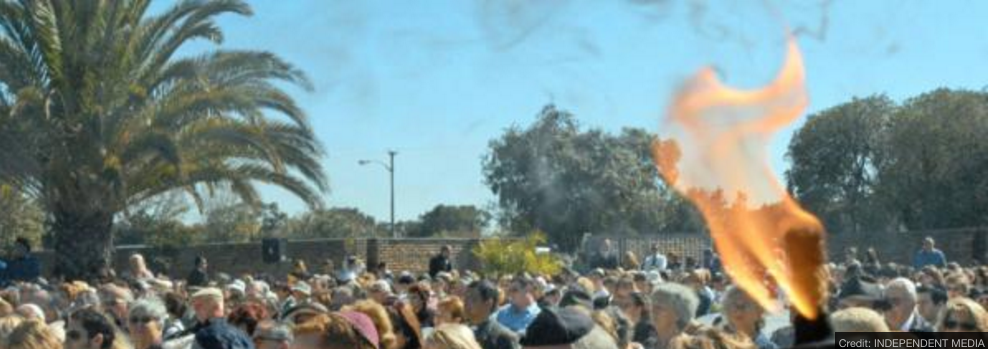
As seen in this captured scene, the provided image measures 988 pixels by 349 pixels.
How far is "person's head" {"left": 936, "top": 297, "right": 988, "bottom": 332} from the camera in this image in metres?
6.60

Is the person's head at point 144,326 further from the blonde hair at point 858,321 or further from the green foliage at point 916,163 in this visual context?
the green foliage at point 916,163

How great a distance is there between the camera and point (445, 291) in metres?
13.5

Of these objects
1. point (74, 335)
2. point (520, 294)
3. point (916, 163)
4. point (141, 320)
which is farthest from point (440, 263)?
point (916, 163)

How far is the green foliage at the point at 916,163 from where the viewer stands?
35219mm

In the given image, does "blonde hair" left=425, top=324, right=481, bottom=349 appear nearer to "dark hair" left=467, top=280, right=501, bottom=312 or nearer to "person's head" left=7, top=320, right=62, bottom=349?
"person's head" left=7, top=320, right=62, bottom=349

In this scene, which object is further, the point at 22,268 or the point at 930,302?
the point at 22,268

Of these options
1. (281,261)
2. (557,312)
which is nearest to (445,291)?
(557,312)

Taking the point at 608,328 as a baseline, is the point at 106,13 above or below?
above

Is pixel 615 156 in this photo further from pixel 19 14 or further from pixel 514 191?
pixel 19 14

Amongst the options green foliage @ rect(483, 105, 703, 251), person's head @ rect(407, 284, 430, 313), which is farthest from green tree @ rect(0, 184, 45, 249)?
person's head @ rect(407, 284, 430, 313)

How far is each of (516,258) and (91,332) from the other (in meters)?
17.0

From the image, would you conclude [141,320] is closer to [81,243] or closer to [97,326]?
[97,326]

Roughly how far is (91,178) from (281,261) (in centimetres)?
565

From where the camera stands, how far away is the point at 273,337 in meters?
6.11
